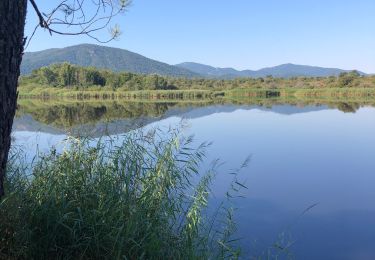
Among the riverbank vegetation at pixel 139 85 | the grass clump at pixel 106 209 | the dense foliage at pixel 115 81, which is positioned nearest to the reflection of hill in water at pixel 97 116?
the grass clump at pixel 106 209

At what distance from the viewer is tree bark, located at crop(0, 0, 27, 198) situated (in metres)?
2.39

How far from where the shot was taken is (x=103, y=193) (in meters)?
3.71

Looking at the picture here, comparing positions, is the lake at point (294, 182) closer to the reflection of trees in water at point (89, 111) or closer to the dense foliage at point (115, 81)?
the reflection of trees in water at point (89, 111)

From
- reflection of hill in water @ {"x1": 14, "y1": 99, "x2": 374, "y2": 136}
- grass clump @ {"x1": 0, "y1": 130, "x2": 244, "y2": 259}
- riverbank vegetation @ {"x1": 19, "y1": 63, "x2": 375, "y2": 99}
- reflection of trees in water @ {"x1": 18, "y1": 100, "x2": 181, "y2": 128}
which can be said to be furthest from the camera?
riverbank vegetation @ {"x1": 19, "y1": 63, "x2": 375, "y2": 99}

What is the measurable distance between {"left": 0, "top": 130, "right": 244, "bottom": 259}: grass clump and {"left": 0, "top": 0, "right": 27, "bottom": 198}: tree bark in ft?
1.79

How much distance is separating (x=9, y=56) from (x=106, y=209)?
1572 millimetres

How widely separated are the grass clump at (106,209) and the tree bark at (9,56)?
55 cm

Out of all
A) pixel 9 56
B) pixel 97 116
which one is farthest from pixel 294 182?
pixel 97 116

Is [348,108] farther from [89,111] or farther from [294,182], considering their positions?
[294,182]

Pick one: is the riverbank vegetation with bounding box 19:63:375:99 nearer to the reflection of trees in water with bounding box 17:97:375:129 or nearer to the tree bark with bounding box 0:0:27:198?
the reflection of trees in water with bounding box 17:97:375:129

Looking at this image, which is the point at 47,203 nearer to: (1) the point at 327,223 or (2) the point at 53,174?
(2) the point at 53,174

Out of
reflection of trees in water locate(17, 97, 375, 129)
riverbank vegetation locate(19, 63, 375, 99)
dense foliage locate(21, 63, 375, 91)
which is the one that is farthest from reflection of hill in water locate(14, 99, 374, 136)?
dense foliage locate(21, 63, 375, 91)

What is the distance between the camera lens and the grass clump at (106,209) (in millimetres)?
3088

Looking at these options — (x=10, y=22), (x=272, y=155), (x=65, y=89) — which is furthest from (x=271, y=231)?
(x=65, y=89)
